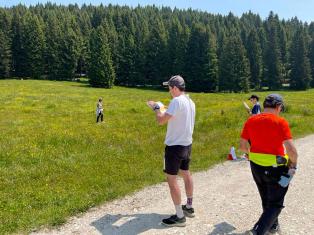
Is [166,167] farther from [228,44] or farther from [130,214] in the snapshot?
[228,44]

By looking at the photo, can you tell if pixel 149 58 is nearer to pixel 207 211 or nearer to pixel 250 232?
pixel 207 211

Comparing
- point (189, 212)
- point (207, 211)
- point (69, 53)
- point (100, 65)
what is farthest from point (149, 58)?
point (189, 212)

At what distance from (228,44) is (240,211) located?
88630 mm

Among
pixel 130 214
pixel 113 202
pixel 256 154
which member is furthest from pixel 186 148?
pixel 113 202

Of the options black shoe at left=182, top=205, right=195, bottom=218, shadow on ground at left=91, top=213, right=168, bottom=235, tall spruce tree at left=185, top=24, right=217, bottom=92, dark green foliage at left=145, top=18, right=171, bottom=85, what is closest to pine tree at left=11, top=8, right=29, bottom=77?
dark green foliage at left=145, top=18, right=171, bottom=85

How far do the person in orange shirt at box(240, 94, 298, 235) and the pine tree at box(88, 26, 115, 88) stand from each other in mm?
78769

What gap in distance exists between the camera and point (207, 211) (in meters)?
8.43

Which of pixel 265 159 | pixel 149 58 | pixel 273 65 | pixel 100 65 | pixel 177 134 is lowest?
pixel 265 159

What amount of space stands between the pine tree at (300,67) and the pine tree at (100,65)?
1872 inches

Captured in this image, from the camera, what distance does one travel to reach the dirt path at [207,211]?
7.59 metres

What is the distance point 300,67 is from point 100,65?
51.5 meters

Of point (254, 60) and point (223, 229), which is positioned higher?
point (254, 60)

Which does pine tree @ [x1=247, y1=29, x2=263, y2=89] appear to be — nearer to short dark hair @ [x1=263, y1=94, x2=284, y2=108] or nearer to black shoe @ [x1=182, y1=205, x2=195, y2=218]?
black shoe @ [x1=182, y1=205, x2=195, y2=218]

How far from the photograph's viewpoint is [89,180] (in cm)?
1084
